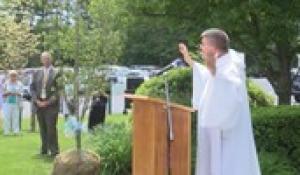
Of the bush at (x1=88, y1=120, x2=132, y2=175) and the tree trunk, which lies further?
the tree trunk

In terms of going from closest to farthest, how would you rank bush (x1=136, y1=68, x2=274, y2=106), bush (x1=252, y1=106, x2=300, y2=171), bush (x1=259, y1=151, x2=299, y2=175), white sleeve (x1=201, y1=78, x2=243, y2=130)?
white sleeve (x1=201, y1=78, x2=243, y2=130), bush (x1=259, y1=151, x2=299, y2=175), bush (x1=252, y1=106, x2=300, y2=171), bush (x1=136, y1=68, x2=274, y2=106)

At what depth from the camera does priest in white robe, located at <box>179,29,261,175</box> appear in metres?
6.86

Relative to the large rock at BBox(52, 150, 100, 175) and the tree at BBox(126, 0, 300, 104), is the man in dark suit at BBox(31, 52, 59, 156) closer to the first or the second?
the tree at BBox(126, 0, 300, 104)

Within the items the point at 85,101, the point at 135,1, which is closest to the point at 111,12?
the point at 135,1

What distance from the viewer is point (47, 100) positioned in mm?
13820

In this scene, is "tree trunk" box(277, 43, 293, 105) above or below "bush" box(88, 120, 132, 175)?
above

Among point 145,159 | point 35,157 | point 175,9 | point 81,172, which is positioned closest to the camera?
point 145,159

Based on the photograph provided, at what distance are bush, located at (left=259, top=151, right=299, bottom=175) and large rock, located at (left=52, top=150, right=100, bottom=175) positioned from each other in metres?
2.09

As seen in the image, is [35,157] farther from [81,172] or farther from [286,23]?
[286,23]

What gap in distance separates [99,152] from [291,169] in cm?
256

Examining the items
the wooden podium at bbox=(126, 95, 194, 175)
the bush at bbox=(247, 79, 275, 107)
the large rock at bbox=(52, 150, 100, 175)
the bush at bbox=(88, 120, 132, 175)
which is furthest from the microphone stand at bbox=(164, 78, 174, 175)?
the bush at bbox=(247, 79, 275, 107)

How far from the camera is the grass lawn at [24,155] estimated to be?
11.9m

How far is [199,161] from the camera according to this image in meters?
7.29

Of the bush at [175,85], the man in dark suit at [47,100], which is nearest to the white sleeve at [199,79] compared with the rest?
the bush at [175,85]
